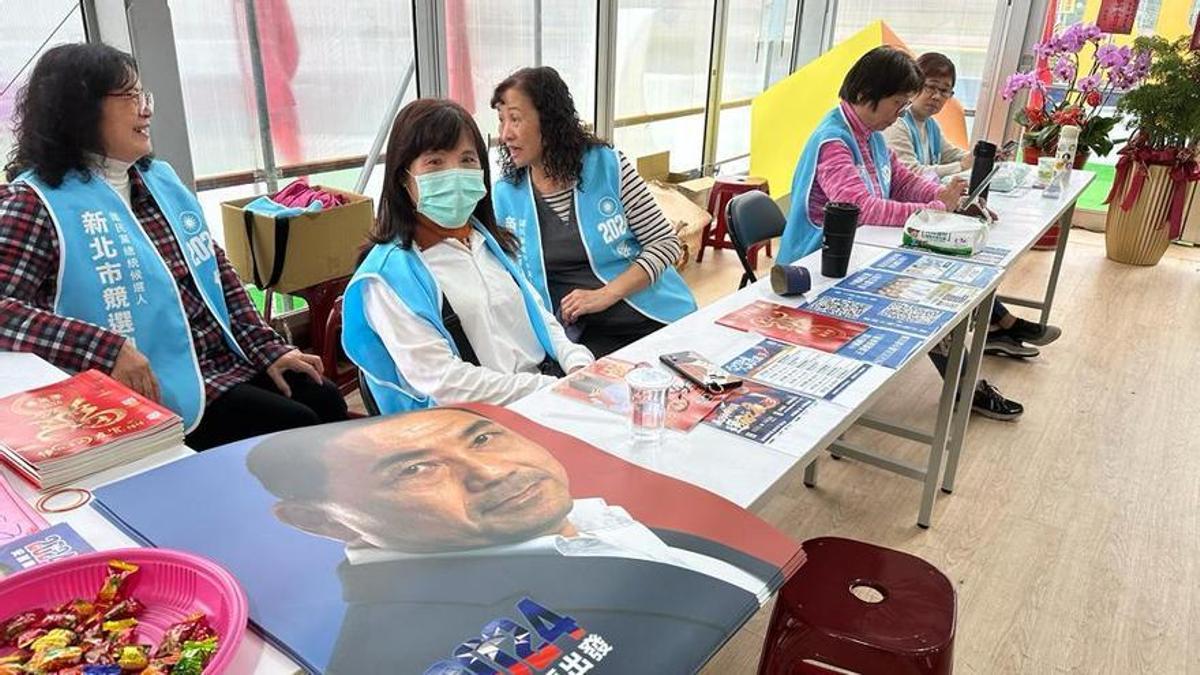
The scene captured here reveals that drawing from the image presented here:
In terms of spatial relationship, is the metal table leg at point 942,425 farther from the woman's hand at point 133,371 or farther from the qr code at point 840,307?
the woman's hand at point 133,371

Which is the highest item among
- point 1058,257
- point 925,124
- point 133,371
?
point 925,124

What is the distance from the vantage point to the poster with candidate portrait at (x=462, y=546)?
771 millimetres

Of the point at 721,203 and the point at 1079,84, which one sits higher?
the point at 1079,84

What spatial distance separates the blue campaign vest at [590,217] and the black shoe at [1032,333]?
6.89ft

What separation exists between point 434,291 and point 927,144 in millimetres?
2798

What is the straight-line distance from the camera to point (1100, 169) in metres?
5.84

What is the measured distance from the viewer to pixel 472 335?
1776 mm

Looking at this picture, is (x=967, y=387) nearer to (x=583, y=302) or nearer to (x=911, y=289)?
(x=911, y=289)

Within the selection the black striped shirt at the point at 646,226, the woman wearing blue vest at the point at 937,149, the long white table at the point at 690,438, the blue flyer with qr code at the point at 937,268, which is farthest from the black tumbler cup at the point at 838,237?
the woman wearing blue vest at the point at 937,149

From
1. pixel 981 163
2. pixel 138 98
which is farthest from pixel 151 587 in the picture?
pixel 981 163

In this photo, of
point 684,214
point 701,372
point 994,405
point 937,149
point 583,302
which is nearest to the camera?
point 701,372

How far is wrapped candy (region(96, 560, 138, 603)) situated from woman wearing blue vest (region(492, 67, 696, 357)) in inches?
58.7

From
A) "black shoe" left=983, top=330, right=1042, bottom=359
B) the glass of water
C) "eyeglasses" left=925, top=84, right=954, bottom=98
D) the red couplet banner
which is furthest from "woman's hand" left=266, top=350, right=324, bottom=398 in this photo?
the red couplet banner

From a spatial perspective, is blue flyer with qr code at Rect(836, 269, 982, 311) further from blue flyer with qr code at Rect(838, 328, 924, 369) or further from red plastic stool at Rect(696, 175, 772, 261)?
red plastic stool at Rect(696, 175, 772, 261)
